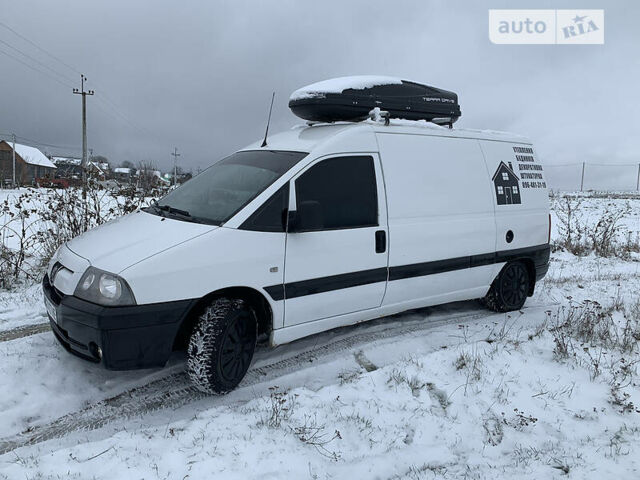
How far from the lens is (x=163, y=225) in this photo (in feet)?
11.9

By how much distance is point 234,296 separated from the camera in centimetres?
359

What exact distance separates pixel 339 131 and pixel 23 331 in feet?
11.4

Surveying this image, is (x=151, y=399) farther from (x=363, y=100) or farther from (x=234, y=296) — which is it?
(x=363, y=100)

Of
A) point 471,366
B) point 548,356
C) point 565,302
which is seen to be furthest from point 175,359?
point 565,302

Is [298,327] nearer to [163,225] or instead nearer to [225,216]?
[225,216]

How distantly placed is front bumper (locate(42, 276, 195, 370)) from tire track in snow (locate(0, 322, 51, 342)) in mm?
1378

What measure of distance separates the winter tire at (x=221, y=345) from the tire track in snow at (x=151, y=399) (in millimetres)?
170

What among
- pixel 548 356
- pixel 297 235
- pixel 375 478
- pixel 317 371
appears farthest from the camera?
pixel 548 356

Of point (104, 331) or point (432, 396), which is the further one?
point (432, 396)

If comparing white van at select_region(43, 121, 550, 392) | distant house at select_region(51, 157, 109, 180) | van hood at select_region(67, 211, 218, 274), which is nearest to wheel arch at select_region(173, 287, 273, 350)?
white van at select_region(43, 121, 550, 392)

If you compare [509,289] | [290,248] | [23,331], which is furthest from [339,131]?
[23,331]

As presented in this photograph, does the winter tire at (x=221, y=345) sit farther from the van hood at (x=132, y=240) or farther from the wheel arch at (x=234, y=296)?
→ the van hood at (x=132, y=240)

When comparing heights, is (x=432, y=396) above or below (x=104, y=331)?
below

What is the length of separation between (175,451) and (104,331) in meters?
0.88
